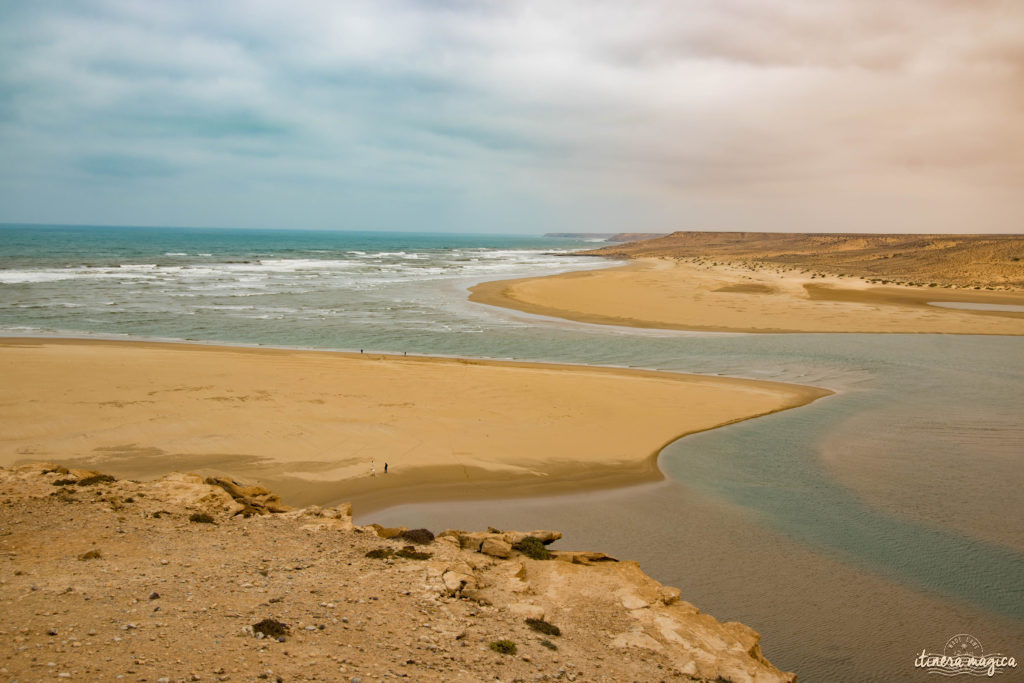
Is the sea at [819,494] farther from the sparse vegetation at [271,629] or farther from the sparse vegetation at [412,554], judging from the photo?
the sparse vegetation at [271,629]

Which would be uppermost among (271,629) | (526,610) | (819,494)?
(271,629)

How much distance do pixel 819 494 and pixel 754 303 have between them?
94.7 ft

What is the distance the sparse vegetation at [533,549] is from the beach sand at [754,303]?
2336cm

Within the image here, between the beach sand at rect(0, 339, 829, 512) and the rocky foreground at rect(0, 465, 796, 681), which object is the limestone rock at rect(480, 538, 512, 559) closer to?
the rocky foreground at rect(0, 465, 796, 681)

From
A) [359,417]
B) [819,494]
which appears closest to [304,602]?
[359,417]

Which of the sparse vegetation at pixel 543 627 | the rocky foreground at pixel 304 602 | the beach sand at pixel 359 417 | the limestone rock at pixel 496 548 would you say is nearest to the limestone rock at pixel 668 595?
the rocky foreground at pixel 304 602

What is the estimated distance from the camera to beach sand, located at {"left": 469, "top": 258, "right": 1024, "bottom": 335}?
104 ft

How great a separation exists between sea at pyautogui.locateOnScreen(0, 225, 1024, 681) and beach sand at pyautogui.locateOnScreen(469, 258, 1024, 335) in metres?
2.83

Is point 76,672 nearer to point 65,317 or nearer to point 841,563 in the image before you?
point 841,563

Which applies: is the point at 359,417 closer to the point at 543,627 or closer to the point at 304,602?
the point at 304,602

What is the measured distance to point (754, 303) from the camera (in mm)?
38719

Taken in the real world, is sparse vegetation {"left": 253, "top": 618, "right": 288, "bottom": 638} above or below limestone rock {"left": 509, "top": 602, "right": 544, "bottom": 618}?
above

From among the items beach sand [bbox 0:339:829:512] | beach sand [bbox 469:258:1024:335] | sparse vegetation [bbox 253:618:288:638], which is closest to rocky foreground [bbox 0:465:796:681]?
sparse vegetation [bbox 253:618:288:638]

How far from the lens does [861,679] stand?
274 inches
